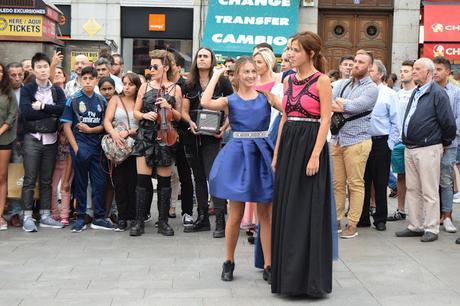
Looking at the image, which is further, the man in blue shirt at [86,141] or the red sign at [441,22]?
the red sign at [441,22]

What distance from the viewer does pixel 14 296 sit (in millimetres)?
5973

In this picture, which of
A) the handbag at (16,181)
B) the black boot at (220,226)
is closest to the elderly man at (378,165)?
the black boot at (220,226)

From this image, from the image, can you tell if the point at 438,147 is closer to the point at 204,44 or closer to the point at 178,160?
the point at 178,160

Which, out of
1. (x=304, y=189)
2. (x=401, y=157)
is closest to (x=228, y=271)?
(x=304, y=189)

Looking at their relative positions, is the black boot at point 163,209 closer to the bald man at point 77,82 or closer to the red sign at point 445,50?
the bald man at point 77,82

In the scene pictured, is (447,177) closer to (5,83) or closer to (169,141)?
(169,141)

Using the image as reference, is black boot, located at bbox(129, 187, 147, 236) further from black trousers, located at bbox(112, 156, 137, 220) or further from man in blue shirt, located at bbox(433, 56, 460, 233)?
man in blue shirt, located at bbox(433, 56, 460, 233)

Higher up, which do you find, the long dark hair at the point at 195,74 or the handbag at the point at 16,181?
the long dark hair at the point at 195,74

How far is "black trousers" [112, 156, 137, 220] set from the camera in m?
9.04

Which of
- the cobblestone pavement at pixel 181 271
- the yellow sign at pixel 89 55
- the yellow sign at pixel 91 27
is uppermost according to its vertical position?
the yellow sign at pixel 91 27

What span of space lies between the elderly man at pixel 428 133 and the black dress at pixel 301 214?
→ 2.78m

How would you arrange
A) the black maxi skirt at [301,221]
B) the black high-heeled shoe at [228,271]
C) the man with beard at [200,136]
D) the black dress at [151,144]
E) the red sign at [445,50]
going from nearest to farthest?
the black maxi skirt at [301,221] < the black high-heeled shoe at [228,271] < the black dress at [151,144] < the man with beard at [200,136] < the red sign at [445,50]

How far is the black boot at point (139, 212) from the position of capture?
28.4 ft

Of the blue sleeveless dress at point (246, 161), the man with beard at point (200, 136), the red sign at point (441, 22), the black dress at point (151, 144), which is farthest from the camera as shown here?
the red sign at point (441, 22)
